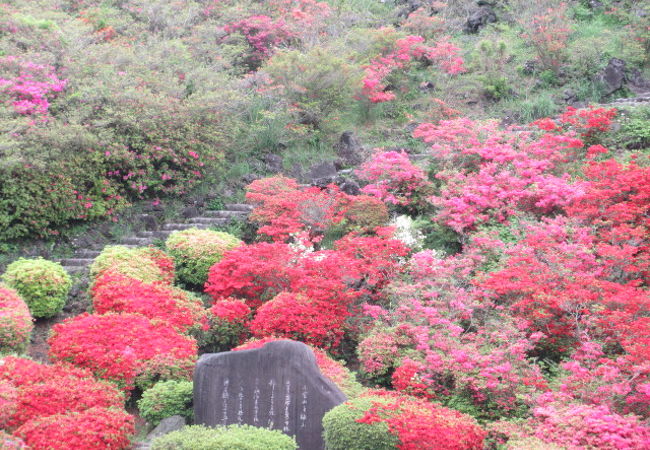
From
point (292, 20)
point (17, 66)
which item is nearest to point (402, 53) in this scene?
point (292, 20)

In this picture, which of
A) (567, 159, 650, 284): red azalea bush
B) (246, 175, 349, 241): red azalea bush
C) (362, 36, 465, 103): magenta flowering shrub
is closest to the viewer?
(567, 159, 650, 284): red azalea bush

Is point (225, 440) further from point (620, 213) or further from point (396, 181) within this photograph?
point (396, 181)

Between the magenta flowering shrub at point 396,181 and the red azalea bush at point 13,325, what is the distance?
688 centimetres

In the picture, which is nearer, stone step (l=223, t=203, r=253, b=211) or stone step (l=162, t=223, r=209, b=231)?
stone step (l=162, t=223, r=209, b=231)

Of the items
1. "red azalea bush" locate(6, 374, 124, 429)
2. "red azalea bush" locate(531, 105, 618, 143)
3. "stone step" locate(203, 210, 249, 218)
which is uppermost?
"red azalea bush" locate(531, 105, 618, 143)

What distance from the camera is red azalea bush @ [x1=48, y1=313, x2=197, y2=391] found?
29.4 ft

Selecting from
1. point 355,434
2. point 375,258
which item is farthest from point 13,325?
point 375,258

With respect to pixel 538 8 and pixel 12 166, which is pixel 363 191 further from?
pixel 538 8

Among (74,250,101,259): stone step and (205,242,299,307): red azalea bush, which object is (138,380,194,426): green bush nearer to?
(205,242,299,307): red azalea bush

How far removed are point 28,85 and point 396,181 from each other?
7.73m

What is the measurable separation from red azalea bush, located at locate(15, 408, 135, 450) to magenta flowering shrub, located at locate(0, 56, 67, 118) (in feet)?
24.3

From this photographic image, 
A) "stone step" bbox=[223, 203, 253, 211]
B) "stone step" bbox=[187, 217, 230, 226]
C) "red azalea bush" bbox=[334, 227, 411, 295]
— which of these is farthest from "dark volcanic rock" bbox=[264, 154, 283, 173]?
"red azalea bush" bbox=[334, 227, 411, 295]

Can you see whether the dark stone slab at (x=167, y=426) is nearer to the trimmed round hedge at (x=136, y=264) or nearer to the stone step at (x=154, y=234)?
the trimmed round hedge at (x=136, y=264)

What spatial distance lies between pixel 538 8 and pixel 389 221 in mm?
13109
